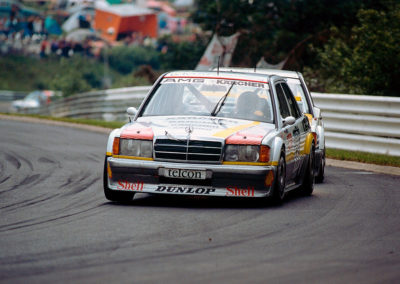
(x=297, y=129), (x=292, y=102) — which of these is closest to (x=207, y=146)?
(x=297, y=129)

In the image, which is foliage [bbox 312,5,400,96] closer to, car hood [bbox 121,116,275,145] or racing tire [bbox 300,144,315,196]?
racing tire [bbox 300,144,315,196]

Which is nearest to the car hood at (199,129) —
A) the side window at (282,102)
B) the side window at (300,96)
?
the side window at (282,102)

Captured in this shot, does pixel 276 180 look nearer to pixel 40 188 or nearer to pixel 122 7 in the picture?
pixel 40 188

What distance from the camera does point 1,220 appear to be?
29.2 ft

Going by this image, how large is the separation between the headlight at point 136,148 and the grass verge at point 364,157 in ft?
22.7

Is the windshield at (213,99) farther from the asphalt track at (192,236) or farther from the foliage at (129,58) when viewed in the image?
the foliage at (129,58)

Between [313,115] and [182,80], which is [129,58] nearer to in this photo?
[313,115]

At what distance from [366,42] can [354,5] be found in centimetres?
1563

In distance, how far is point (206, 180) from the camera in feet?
32.4

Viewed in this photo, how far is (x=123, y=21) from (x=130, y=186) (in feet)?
450

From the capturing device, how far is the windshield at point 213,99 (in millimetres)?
10883

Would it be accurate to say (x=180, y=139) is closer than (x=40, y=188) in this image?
Yes

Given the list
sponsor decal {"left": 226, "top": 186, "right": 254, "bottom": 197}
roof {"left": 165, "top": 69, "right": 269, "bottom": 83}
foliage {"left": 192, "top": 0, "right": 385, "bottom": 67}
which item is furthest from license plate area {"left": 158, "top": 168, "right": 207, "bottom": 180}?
foliage {"left": 192, "top": 0, "right": 385, "bottom": 67}

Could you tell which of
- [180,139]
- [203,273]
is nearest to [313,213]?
[180,139]
